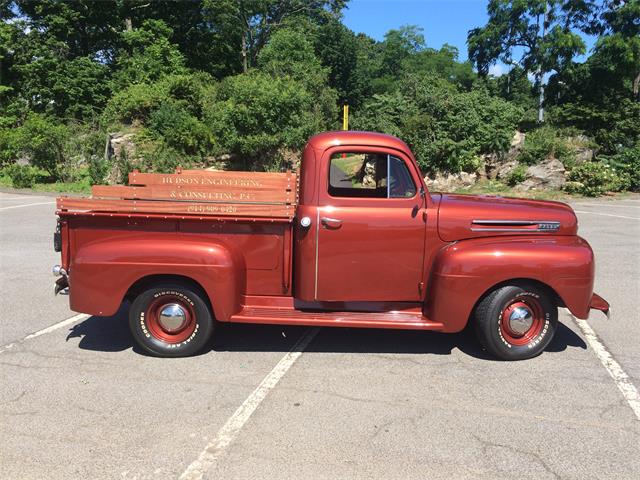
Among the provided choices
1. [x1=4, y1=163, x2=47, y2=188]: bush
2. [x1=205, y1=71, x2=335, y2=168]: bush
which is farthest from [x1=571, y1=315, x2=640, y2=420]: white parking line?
[x1=4, y1=163, x2=47, y2=188]: bush

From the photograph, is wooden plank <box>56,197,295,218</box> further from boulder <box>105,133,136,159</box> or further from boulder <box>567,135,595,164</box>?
boulder <box>567,135,595,164</box>

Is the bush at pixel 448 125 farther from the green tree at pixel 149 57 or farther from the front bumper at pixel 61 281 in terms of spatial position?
the front bumper at pixel 61 281

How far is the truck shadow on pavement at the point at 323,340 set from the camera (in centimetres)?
492

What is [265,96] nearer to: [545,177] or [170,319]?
[545,177]

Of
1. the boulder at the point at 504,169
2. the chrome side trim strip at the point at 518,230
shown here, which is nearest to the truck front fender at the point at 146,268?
the chrome side trim strip at the point at 518,230

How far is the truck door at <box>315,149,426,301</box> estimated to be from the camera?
4547 millimetres

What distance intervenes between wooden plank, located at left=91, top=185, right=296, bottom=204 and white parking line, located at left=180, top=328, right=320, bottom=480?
1.41m

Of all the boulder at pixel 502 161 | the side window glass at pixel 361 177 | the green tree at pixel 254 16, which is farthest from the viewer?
the green tree at pixel 254 16

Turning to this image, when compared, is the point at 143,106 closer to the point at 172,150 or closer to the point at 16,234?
the point at 172,150

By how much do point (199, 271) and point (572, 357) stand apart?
3443 mm

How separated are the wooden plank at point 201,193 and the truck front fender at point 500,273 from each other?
1.53 meters

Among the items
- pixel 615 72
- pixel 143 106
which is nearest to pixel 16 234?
pixel 143 106

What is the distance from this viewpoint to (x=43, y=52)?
110 ft

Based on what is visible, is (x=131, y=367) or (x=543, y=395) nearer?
(x=543, y=395)
